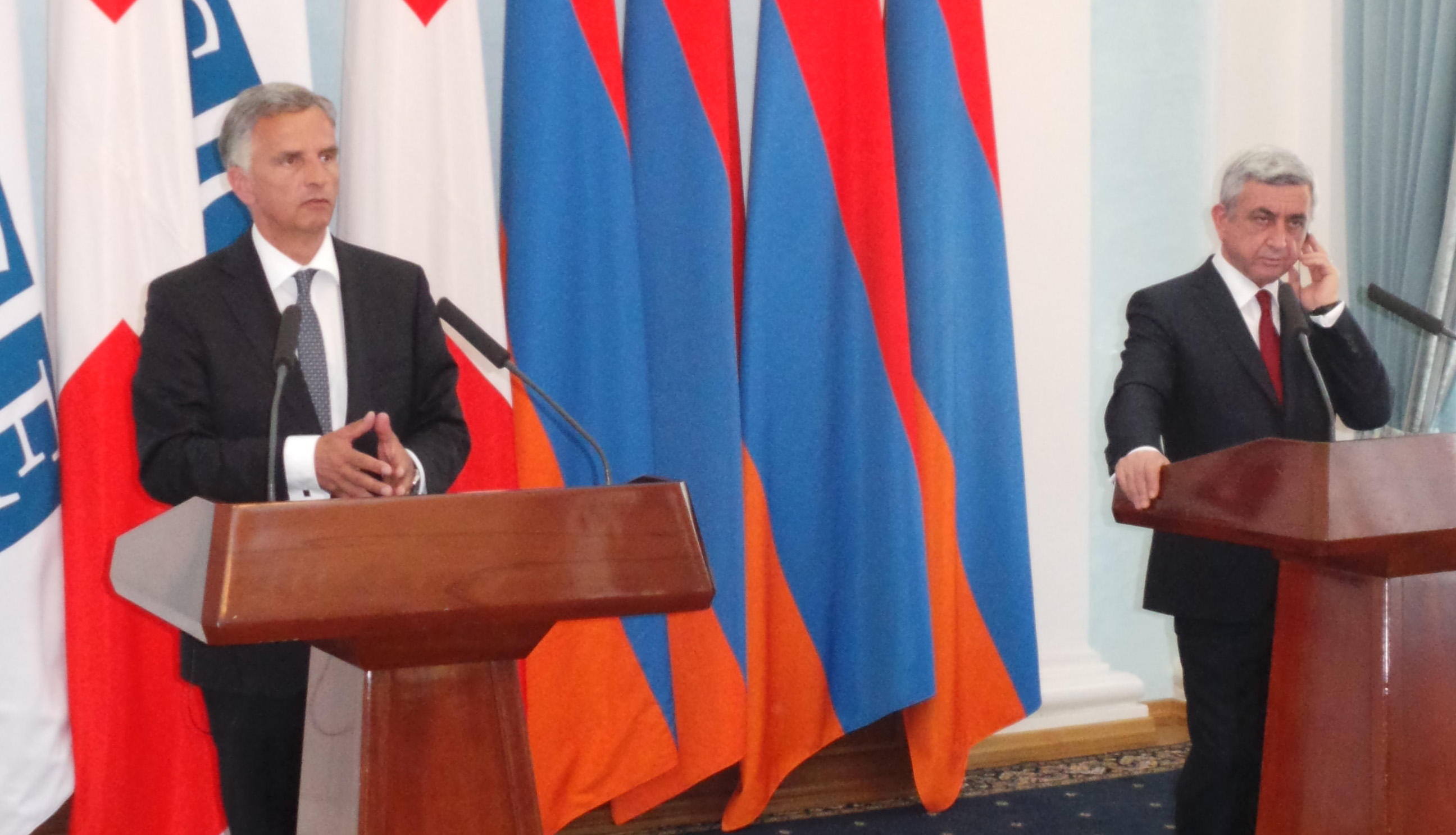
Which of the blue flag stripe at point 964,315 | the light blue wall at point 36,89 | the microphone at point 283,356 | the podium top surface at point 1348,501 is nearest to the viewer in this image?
the microphone at point 283,356

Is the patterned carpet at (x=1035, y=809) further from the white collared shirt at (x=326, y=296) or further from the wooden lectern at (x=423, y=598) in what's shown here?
the wooden lectern at (x=423, y=598)

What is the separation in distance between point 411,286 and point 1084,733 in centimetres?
256

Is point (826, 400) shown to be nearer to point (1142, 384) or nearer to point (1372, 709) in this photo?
point (1142, 384)

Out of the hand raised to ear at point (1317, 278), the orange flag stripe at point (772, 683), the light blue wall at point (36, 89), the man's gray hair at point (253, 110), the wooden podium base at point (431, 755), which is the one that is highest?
the light blue wall at point (36, 89)

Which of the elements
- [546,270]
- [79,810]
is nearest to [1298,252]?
[546,270]

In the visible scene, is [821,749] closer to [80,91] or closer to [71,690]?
[71,690]

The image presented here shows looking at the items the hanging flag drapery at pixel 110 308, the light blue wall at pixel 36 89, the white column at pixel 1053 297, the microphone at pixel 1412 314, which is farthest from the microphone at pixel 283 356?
the white column at pixel 1053 297

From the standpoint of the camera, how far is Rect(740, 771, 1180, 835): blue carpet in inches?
127

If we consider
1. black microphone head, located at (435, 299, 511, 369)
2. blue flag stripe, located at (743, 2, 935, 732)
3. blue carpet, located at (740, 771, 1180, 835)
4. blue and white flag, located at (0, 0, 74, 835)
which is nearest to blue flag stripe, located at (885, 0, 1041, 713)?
blue flag stripe, located at (743, 2, 935, 732)

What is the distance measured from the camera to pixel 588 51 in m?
3.02

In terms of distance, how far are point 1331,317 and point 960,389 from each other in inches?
44.0

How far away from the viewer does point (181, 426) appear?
6.52ft

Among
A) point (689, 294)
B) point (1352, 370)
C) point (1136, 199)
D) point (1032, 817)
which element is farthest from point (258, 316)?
point (1136, 199)

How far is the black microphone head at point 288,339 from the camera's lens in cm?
157
